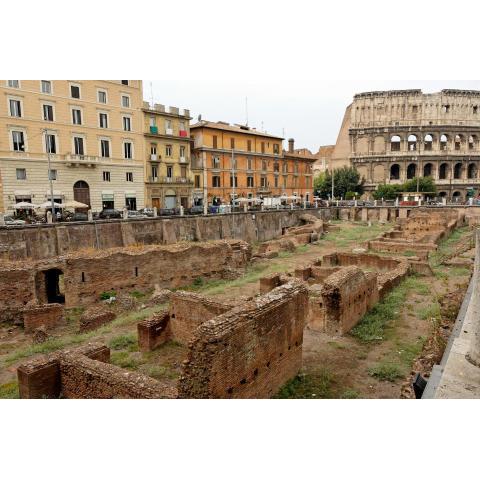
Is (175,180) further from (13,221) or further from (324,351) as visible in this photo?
(324,351)

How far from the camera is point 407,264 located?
65.9ft

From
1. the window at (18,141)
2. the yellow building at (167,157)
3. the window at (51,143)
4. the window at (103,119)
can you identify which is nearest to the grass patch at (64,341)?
the window at (18,141)

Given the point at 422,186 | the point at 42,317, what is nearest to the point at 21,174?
the point at 42,317

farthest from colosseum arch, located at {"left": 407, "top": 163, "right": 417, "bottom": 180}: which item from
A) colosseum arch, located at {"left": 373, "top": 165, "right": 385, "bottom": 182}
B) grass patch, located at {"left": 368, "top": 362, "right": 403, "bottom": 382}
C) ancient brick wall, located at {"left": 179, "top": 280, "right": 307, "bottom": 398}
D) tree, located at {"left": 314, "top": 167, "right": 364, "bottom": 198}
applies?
ancient brick wall, located at {"left": 179, "top": 280, "right": 307, "bottom": 398}

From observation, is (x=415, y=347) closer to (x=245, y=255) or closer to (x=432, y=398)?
(x=432, y=398)

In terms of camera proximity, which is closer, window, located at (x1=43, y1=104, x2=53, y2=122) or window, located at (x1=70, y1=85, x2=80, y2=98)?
window, located at (x1=43, y1=104, x2=53, y2=122)

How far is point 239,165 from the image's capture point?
171ft

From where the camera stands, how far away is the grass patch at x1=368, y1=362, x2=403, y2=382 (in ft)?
31.7

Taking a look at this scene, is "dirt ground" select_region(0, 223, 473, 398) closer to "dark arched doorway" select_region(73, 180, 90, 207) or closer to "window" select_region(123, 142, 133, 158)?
"dark arched doorway" select_region(73, 180, 90, 207)

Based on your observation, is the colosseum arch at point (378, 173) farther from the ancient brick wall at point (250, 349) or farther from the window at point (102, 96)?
the ancient brick wall at point (250, 349)

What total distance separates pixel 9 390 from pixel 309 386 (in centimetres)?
706

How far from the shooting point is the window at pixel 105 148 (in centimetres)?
3756

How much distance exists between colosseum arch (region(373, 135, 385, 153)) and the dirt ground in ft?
181

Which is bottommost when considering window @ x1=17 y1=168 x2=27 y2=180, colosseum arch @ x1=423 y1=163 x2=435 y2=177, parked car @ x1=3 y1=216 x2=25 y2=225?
parked car @ x1=3 y1=216 x2=25 y2=225
